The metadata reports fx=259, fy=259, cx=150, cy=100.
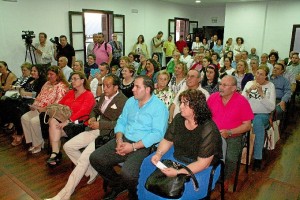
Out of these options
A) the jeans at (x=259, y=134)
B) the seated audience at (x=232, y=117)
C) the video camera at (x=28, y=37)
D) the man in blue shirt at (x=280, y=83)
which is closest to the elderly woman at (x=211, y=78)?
the jeans at (x=259, y=134)

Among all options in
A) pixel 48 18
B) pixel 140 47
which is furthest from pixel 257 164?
pixel 140 47

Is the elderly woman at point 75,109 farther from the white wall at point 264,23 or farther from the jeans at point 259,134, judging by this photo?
the white wall at point 264,23

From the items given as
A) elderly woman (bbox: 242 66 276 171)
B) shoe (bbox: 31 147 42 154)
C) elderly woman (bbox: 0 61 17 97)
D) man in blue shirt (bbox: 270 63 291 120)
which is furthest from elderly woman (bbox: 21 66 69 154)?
man in blue shirt (bbox: 270 63 291 120)

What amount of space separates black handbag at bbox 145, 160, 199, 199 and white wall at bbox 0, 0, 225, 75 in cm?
534

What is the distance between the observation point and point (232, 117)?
2445 mm

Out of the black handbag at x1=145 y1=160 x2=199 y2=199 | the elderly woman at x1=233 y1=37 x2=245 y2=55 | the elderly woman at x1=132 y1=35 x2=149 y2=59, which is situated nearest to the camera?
the black handbag at x1=145 y1=160 x2=199 y2=199

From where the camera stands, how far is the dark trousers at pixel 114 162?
2.12 m

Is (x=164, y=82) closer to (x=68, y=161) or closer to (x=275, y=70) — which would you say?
(x=68, y=161)

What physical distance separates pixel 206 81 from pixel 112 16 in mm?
5176

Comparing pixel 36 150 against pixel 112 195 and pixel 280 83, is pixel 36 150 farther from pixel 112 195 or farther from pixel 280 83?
pixel 280 83

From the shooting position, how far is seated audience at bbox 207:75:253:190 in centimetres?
238

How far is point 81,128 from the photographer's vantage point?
2947 millimetres

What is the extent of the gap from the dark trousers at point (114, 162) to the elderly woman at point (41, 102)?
1.38 metres

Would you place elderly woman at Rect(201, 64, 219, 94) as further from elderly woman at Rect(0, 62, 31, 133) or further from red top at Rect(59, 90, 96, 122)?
elderly woman at Rect(0, 62, 31, 133)
